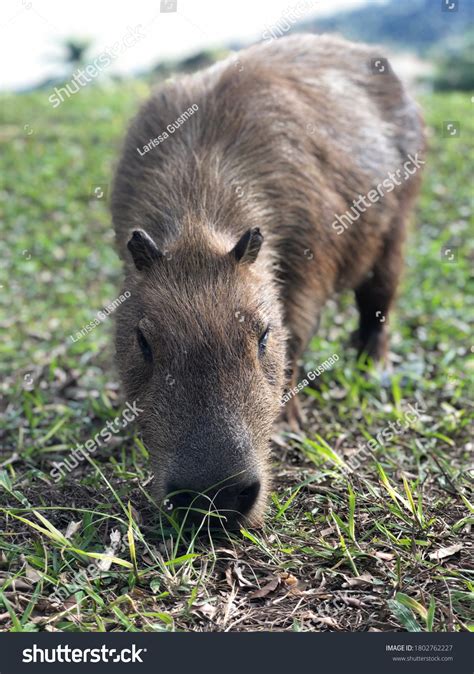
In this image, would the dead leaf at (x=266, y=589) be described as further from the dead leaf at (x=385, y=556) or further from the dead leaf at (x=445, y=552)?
the dead leaf at (x=445, y=552)

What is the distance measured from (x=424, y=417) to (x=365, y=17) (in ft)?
31.1

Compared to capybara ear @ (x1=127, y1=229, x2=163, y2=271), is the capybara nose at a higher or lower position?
lower

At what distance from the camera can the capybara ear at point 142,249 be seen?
137 inches

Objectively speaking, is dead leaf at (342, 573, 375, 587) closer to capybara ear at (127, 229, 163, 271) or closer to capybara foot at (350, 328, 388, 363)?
capybara ear at (127, 229, 163, 271)

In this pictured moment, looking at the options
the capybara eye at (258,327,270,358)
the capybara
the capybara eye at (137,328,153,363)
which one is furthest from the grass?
the capybara eye at (258,327,270,358)

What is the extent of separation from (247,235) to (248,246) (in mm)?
59

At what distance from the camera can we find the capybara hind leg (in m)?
5.79

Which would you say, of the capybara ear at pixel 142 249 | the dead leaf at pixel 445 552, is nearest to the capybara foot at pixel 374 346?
the dead leaf at pixel 445 552

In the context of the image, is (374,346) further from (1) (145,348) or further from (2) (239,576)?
(2) (239,576)

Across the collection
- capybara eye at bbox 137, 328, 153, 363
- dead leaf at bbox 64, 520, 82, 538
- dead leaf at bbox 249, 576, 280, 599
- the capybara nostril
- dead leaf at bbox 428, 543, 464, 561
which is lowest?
dead leaf at bbox 428, 543, 464, 561

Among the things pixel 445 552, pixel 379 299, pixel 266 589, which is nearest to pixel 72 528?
pixel 266 589

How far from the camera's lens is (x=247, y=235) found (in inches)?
137

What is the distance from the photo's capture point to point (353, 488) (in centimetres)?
384

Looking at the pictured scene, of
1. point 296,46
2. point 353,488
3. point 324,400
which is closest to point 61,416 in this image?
point 324,400
